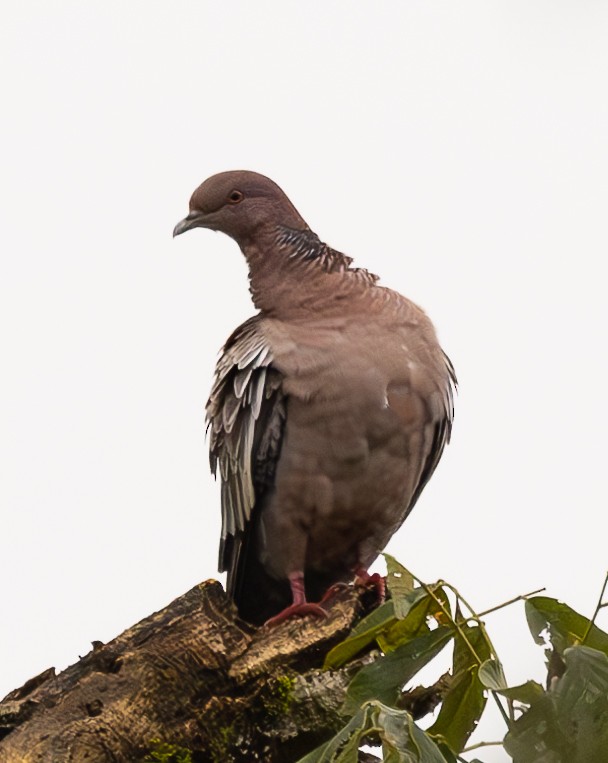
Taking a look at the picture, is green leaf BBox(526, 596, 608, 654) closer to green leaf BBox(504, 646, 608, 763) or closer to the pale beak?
green leaf BBox(504, 646, 608, 763)

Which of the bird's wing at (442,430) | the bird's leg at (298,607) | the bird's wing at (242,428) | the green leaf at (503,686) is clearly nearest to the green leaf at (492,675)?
the green leaf at (503,686)

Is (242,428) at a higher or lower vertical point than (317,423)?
higher

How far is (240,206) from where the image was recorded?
22.2ft

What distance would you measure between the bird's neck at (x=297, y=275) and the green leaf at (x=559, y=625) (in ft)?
9.63

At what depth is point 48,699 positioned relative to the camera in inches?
177

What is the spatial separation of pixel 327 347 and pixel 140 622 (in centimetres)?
183

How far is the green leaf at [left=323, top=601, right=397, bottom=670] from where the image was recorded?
3672 mm

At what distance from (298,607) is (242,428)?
1155mm

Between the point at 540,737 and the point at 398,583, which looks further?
the point at 398,583

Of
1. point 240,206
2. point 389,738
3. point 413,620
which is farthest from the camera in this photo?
point 240,206

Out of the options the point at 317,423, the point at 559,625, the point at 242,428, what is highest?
the point at 242,428

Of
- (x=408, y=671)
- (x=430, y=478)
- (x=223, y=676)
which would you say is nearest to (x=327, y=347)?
(x=430, y=478)

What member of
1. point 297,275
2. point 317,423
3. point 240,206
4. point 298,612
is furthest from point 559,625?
point 240,206

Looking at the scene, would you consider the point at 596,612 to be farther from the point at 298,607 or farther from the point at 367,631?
the point at 298,607
